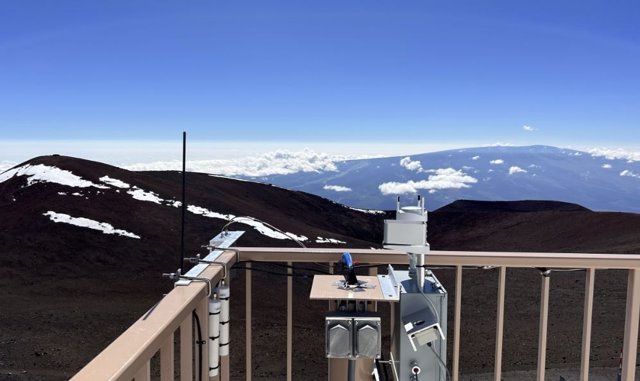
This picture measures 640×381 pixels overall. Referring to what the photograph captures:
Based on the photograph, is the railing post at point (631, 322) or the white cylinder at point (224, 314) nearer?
the white cylinder at point (224, 314)

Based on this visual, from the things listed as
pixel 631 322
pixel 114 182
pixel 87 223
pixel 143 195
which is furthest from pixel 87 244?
pixel 631 322

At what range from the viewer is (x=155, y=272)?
11984 mm

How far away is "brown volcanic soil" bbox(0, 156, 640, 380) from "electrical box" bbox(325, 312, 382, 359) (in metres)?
4.66

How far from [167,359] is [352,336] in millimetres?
653

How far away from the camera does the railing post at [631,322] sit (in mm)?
2398

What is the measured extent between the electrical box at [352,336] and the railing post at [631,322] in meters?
1.32

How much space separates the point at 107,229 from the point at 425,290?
13983mm

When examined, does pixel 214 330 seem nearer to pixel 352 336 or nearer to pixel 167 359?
pixel 167 359

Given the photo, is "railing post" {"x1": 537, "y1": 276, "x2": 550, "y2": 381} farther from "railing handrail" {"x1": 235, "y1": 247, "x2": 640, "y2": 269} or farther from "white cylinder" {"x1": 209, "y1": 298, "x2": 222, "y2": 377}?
"white cylinder" {"x1": 209, "y1": 298, "x2": 222, "y2": 377}

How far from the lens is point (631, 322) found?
7.92 ft

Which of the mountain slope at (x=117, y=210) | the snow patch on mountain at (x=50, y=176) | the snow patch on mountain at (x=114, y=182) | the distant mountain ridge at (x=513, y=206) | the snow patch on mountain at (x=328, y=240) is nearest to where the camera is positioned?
the mountain slope at (x=117, y=210)

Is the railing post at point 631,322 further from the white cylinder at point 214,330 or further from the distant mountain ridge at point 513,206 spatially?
the distant mountain ridge at point 513,206

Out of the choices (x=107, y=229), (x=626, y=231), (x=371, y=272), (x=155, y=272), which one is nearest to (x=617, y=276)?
(x=626, y=231)

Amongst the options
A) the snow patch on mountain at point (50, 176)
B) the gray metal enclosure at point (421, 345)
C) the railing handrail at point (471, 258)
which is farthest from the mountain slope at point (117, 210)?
the gray metal enclosure at point (421, 345)
